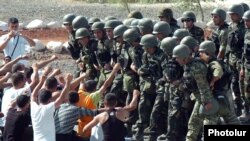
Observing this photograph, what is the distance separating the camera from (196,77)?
1356 centimetres

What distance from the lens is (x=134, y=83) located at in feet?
52.4

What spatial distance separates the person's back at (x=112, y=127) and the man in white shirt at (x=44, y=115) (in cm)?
68

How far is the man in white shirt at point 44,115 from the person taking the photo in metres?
12.7

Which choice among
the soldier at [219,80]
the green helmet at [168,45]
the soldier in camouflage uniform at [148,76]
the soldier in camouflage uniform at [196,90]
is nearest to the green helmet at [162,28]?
the soldier in camouflage uniform at [148,76]

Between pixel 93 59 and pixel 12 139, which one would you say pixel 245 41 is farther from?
pixel 12 139

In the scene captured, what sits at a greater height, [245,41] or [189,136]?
[245,41]

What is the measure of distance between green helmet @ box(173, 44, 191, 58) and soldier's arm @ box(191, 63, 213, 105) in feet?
0.98

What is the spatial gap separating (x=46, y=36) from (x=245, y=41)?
39.4 feet

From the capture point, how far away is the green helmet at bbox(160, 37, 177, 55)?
14.6 meters

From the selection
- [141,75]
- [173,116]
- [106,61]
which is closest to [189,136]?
[173,116]

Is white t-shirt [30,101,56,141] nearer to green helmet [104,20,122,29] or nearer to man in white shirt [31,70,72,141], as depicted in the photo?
man in white shirt [31,70,72,141]

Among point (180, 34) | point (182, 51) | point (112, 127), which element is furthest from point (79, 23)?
point (112, 127)

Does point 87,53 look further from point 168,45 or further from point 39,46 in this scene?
point 39,46

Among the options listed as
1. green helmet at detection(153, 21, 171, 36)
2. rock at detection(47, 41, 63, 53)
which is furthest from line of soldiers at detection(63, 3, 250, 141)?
rock at detection(47, 41, 63, 53)
